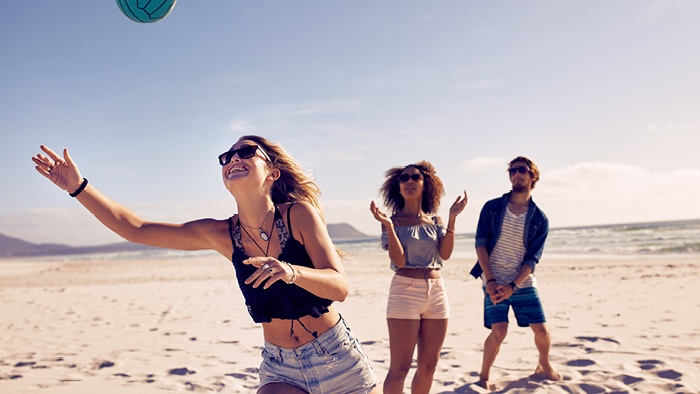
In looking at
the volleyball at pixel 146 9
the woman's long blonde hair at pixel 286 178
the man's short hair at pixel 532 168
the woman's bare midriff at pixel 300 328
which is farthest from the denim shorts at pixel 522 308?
A: the volleyball at pixel 146 9

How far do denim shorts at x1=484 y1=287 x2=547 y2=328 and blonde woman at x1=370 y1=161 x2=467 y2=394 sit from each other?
0.94 m

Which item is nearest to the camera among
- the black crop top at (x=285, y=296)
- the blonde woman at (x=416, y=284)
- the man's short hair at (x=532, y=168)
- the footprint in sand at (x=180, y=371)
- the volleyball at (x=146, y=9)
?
the black crop top at (x=285, y=296)

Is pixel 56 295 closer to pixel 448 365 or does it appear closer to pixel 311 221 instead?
pixel 448 365

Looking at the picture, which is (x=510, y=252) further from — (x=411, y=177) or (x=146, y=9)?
(x=146, y=9)

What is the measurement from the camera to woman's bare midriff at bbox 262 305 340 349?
2.10 metres

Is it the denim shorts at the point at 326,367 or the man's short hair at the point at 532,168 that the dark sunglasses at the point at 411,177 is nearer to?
the man's short hair at the point at 532,168

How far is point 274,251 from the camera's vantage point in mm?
2211

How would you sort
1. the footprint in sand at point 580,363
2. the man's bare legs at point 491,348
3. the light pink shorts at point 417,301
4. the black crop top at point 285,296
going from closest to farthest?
the black crop top at point 285,296 → the light pink shorts at point 417,301 → the man's bare legs at point 491,348 → the footprint in sand at point 580,363

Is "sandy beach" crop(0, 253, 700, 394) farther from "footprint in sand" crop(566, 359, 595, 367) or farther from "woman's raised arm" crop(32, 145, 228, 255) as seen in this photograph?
"woman's raised arm" crop(32, 145, 228, 255)

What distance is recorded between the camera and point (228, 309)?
9.08m

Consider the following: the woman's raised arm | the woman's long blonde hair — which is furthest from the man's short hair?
the woman's raised arm

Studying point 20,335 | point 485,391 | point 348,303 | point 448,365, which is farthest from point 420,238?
point 20,335

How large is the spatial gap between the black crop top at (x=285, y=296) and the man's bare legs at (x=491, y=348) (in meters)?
2.75

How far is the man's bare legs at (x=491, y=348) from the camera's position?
4.21 m
